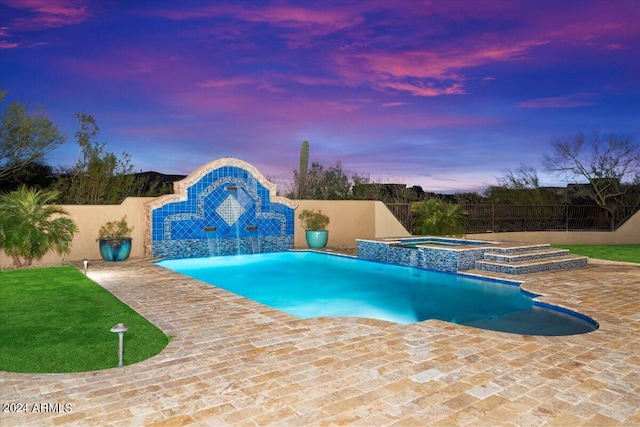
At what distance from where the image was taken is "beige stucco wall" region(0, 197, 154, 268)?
1302cm

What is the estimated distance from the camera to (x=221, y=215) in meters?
15.3

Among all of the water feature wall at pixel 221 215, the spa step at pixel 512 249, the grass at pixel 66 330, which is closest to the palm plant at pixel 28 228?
the grass at pixel 66 330

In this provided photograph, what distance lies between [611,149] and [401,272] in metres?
18.2

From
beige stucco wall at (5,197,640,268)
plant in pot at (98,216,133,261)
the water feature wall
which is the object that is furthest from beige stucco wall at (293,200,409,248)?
plant in pot at (98,216,133,261)

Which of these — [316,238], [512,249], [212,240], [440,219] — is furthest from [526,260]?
[212,240]

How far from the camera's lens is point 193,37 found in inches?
598

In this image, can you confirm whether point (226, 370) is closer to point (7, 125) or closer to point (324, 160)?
point (7, 125)

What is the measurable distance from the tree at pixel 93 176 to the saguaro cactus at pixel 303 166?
8890mm

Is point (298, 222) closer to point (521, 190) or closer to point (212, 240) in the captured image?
point (212, 240)

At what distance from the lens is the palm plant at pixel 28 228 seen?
10.6 metres

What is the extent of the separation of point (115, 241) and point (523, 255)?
10.9m

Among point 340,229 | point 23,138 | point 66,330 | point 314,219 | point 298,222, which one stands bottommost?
point 66,330

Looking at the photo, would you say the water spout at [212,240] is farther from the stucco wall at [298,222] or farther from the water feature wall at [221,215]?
the stucco wall at [298,222]

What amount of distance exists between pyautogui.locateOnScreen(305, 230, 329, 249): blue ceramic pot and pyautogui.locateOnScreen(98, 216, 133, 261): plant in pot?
20.2 feet
